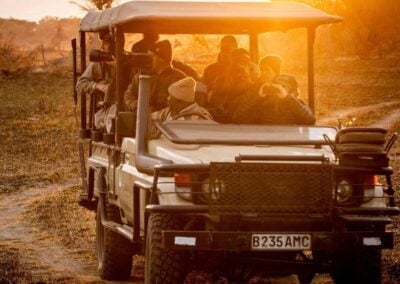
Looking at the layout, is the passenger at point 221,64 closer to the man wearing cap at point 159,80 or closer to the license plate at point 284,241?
the man wearing cap at point 159,80

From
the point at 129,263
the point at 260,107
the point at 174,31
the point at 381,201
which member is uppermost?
the point at 174,31

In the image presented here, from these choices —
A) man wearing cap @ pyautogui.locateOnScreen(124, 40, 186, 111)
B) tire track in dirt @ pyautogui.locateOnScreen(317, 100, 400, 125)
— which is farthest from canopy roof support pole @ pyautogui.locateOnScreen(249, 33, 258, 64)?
tire track in dirt @ pyautogui.locateOnScreen(317, 100, 400, 125)

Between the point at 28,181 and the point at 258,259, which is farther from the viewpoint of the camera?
the point at 28,181

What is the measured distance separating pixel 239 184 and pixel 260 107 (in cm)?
175

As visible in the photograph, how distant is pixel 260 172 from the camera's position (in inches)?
248

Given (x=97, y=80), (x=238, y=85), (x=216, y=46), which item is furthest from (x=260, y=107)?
(x=216, y=46)

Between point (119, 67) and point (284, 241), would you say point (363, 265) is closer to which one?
point (284, 241)

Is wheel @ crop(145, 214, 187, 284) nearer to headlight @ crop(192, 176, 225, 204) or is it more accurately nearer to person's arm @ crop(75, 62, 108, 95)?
headlight @ crop(192, 176, 225, 204)

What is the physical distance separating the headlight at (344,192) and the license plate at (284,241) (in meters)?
0.37

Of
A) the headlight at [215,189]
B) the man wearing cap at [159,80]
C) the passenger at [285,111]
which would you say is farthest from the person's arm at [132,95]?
the headlight at [215,189]

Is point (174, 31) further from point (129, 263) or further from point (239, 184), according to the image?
point (239, 184)

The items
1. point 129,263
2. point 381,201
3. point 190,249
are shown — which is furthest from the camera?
point 129,263

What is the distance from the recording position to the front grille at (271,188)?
6266 mm

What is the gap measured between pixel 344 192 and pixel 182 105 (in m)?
1.58
